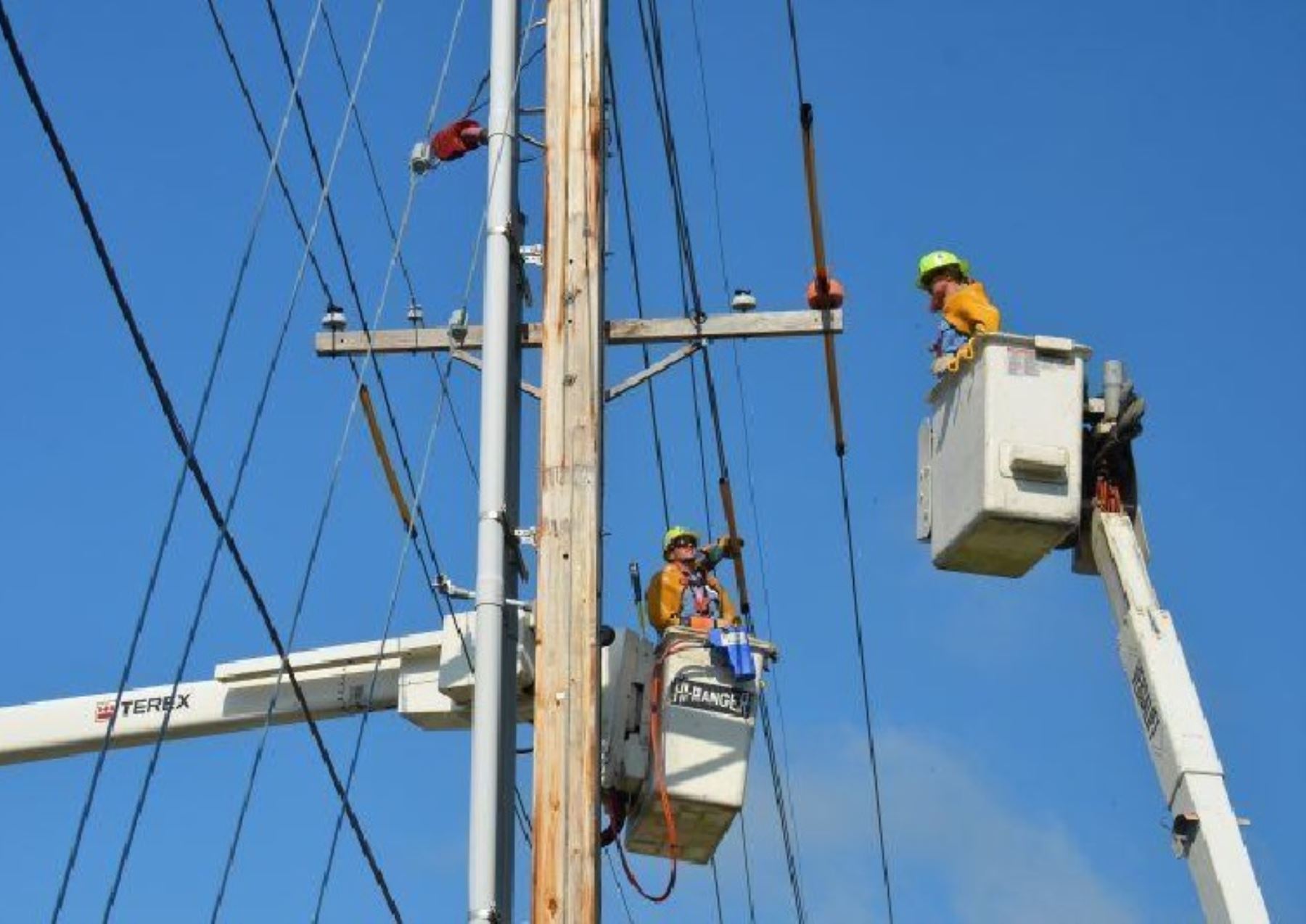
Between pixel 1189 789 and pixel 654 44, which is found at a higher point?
pixel 654 44

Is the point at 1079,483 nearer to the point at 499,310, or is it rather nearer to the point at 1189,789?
the point at 1189,789

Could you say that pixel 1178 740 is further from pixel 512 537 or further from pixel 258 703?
pixel 258 703

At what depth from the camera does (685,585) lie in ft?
38.4

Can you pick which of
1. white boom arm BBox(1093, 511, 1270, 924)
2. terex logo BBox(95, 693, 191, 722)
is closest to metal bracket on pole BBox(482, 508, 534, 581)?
white boom arm BBox(1093, 511, 1270, 924)

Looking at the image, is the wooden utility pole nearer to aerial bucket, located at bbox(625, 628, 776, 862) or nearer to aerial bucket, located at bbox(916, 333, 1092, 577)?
aerial bucket, located at bbox(625, 628, 776, 862)

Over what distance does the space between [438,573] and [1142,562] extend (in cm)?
281

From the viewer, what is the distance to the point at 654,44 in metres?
13.3

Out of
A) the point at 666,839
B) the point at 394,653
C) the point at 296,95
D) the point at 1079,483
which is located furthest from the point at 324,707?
the point at 1079,483

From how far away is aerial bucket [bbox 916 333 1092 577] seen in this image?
30.8 feet

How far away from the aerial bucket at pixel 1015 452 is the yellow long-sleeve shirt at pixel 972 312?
226 millimetres

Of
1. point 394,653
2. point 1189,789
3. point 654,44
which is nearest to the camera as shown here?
point 1189,789

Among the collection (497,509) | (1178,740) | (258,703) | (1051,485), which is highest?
(258,703)

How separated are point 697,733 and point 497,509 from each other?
1.53m

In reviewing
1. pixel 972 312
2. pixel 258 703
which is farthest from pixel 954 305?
pixel 258 703
